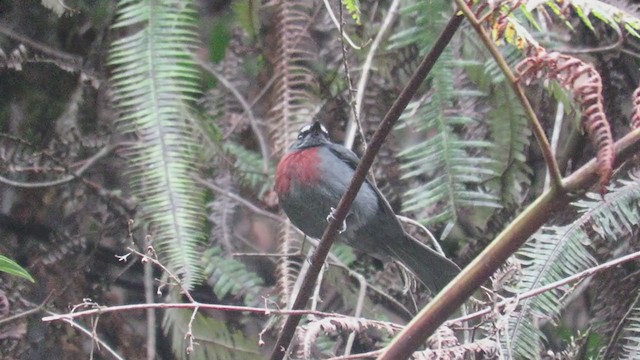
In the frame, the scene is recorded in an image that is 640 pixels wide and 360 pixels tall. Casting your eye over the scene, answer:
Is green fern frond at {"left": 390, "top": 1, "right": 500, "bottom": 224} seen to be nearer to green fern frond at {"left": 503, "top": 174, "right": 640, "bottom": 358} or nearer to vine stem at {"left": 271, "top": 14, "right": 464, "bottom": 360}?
green fern frond at {"left": 503, "top": 174, "right": 640, "bottom": 358}

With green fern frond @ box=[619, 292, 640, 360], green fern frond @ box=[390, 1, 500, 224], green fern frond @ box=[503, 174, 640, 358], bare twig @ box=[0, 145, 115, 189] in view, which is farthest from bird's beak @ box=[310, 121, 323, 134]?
green fern frond @ box=[619, 292, 640, 360]

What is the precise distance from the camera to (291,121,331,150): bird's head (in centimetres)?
250

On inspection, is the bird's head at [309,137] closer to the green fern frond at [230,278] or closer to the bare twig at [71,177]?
the green fern frond at [230,278]

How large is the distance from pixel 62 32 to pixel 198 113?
1.71 feet

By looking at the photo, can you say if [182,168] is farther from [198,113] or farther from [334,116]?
[334,116]

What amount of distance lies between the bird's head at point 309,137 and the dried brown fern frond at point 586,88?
59.0 inches

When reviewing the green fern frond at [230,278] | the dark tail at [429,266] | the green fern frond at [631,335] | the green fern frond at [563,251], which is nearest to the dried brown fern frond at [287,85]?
the green fern frond at [230,278]

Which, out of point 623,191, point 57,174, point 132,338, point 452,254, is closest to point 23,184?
point 57,174

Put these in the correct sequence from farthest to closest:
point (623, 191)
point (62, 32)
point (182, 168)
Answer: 1. point (62, 32)
2. point (182, 168)
3. point (623, 191)

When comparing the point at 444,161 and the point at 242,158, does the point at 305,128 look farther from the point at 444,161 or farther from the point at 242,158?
the point at 444,161

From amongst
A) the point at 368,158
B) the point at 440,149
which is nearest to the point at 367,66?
the point at 440,149

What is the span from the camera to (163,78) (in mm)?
2184

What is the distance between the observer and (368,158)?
1.23 metres

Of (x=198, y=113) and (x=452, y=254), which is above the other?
(x=198, y=113)
